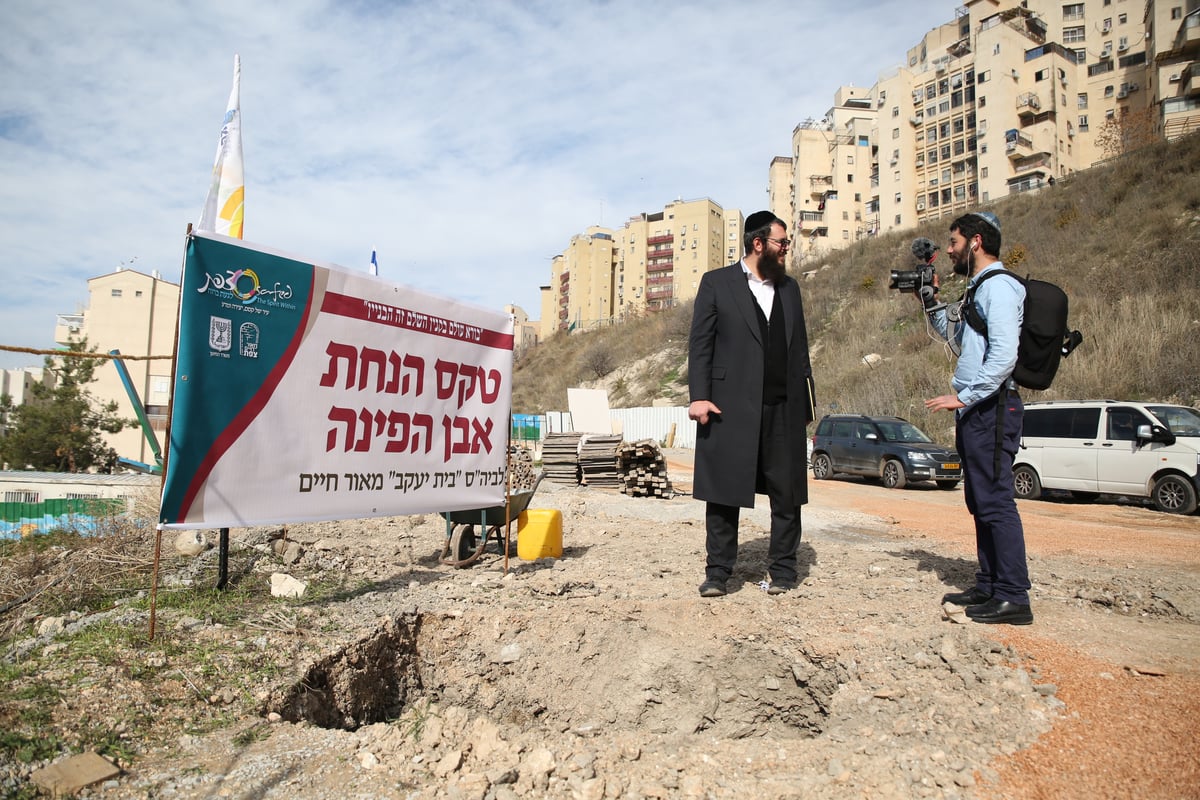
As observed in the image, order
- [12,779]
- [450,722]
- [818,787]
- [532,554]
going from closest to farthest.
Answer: [12,779] → [818,787] → [450,722] → [532,554]

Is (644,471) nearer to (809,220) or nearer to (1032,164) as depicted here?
(1032,164)

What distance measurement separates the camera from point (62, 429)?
27922 mm

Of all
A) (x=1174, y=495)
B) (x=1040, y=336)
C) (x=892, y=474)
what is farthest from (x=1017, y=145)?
(x=1040, y=336)

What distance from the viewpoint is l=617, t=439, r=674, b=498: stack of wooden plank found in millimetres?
12062

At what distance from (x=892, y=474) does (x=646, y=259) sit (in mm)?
98183

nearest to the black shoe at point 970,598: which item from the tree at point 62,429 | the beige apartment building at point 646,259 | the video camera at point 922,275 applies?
the video camera at point 922,275

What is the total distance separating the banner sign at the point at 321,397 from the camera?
3.48 m

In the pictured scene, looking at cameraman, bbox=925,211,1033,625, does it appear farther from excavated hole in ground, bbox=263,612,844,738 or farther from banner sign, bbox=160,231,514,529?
banner sign, bbox=160,231,514,529

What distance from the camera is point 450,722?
109 inches

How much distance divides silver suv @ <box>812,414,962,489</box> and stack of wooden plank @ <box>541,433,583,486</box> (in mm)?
6601

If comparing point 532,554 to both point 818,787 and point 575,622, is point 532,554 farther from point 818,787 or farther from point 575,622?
point 818,787

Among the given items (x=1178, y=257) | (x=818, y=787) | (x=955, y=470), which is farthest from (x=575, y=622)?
(x=1178, y=257)

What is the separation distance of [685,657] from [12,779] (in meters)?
2.55

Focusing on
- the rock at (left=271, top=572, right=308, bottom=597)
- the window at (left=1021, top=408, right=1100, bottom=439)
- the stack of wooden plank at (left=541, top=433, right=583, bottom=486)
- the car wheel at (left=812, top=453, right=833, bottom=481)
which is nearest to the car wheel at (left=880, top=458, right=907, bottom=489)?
the car wheel at (left=812, top=453, right=833, bottom=481)
